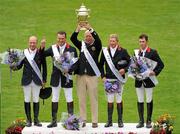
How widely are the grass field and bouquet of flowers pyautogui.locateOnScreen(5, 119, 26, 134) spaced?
257cm

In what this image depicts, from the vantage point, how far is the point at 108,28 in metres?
29.2

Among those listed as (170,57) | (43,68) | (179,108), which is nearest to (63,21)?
(170,57)

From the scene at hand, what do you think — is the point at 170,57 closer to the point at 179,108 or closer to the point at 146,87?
the point at 179,108

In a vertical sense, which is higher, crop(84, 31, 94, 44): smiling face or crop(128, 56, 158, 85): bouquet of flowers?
crop(84, 31, 94, 44): smiling face

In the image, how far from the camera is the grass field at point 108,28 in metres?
22.8

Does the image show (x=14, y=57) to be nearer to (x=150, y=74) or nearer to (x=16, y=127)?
(x=16, y=127)

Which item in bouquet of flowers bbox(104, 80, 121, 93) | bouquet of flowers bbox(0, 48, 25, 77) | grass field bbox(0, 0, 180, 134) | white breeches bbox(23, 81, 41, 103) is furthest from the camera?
grass field bbox(0, 0, 180, 134)

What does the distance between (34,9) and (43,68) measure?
1268 centimetres

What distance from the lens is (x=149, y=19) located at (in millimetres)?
30281

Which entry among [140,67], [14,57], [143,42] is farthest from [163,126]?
[14,57]

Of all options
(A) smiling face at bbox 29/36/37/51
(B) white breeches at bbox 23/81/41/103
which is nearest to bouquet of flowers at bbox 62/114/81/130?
(B) white breeches at bbox 23/81/41/103

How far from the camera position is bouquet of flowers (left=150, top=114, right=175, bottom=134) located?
61.1ft

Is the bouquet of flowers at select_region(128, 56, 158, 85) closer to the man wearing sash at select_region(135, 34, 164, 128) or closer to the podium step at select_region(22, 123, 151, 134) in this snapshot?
the man wearing sash at select_region(135, 34, 164, 128)

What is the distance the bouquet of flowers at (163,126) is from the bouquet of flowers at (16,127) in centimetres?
301
